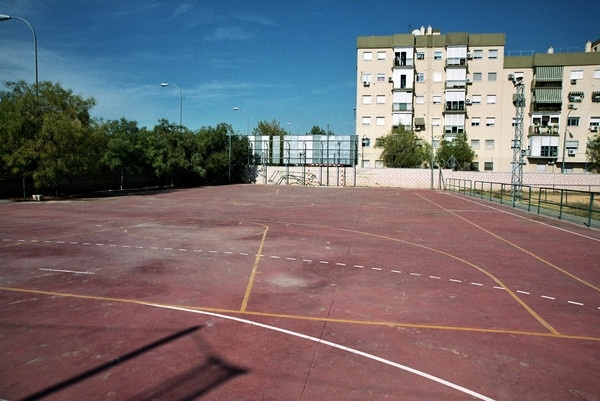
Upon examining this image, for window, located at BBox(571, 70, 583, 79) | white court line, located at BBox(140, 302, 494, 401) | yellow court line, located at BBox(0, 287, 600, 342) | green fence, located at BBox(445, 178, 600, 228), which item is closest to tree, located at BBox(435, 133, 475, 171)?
green fence, located at BBox(445, 178, 600, 228)

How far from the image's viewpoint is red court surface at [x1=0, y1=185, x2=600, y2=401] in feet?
16.6

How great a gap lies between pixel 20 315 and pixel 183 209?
17943 mm

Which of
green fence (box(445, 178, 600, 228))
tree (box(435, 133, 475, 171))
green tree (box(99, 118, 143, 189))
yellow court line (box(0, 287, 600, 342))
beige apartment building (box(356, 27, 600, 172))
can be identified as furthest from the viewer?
beige apartment building (box(356, 27, 600, 172))

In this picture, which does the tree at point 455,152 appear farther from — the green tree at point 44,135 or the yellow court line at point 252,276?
the yellow court line at point 252,276

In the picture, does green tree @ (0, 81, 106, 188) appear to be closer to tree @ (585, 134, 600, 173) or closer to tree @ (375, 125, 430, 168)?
tree @ (375, 125, 430, 168)

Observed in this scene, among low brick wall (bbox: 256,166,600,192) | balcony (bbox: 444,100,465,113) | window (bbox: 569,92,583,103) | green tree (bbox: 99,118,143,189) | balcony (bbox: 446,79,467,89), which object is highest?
balcony (bbox: 446,79,467,89)

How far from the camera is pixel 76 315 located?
719 centimetres

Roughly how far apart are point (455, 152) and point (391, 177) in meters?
10.8

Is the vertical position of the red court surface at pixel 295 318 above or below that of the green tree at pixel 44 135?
below

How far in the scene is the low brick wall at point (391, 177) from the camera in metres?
52.5

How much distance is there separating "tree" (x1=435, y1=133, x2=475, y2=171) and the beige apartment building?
3.68 metres

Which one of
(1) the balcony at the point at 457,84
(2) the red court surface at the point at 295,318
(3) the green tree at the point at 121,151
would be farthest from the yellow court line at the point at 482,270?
(1) the balcony at the point at 457,84

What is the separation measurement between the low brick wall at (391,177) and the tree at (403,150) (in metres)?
5.00

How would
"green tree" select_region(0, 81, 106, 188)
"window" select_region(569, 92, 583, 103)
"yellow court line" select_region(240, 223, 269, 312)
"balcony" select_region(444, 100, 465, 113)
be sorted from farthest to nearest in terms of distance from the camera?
1. "balcony" select_region(444, 100, 465, 113)
2. "window" select_region(569, 92, 583, 103)
3. "green tree" select_region(0, 81, 106, 188)
4. "yellow court line" select_region(240, 223, 269, 312)
